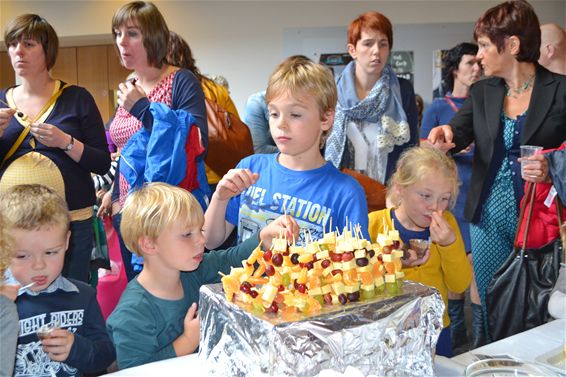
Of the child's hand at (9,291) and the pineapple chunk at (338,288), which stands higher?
the pineapple chunk at (338,288)

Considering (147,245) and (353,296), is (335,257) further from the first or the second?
(147,245)

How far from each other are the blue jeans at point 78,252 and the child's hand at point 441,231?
127cm

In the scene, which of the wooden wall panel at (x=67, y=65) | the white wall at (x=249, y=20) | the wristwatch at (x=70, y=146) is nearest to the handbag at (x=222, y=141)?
the wristwatch at (x=70, y=146)

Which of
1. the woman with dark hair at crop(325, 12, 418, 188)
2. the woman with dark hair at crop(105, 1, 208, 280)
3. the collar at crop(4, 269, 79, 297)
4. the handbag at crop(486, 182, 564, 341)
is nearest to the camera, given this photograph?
the collar at crop(4, 269, 79, 297)

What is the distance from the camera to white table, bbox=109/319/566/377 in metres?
1.23

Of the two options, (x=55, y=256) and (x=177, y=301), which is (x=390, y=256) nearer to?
(x=177, y=301)

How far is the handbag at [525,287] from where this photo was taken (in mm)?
1975

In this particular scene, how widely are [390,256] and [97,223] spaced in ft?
5.32

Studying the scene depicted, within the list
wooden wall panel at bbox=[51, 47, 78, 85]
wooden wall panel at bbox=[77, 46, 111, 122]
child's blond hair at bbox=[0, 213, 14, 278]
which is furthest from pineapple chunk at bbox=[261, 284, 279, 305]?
wooden wall panel at bbox=[51, 47, 78, 85]

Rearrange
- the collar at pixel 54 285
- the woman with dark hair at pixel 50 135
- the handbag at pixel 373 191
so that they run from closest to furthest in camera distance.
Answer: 1. the collar at pixel 54 285
2. the woman with dark hair at pixel 50 135
3. the handbag at pixel 373 191

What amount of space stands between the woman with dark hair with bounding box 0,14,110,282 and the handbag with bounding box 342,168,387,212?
3.61 feet

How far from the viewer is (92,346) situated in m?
1.55

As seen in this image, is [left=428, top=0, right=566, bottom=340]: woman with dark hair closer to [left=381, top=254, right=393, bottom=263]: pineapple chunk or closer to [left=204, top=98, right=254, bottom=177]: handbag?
[left=204, top=98, right=254, bottom=177]: handbag

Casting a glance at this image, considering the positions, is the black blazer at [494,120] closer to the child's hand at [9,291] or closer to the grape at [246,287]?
the grape at [246,287]
